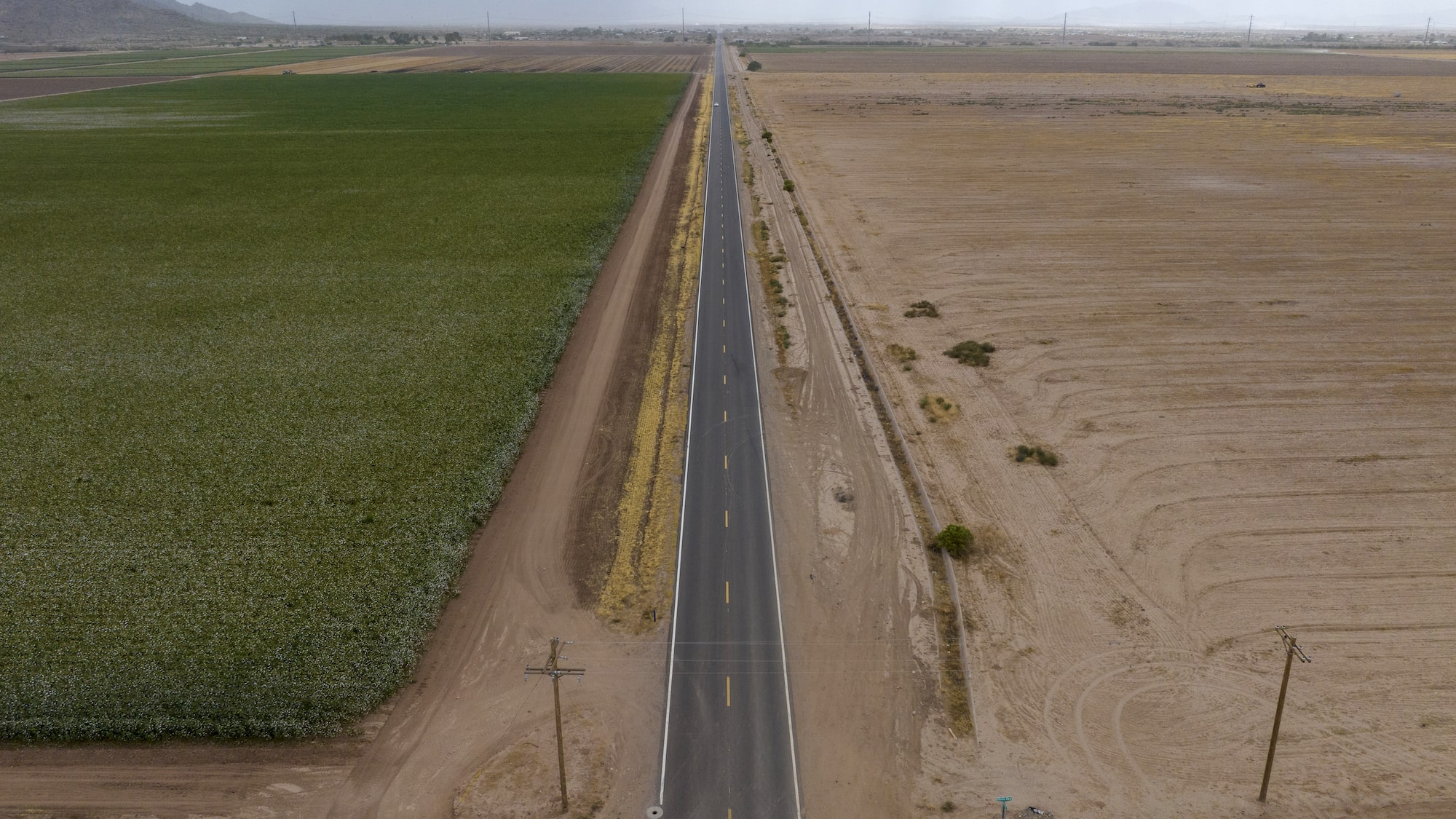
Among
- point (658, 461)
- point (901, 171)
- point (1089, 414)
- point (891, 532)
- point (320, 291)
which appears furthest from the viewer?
point (901, 171)

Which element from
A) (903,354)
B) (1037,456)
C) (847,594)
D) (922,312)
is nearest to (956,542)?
(847,594)

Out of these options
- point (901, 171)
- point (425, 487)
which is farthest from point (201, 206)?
point (901, 171)

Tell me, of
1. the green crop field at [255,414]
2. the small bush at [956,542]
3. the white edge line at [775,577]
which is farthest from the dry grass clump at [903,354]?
the green crop field at [255,414]

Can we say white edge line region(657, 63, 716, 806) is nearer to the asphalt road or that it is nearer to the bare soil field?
the asphalt road

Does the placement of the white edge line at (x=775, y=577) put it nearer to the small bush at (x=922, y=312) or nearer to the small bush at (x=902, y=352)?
the small bush at (x=902, y=352)

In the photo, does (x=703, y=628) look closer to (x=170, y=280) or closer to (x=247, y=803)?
(x=247, y=803)

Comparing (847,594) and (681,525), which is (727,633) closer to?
(847,594)

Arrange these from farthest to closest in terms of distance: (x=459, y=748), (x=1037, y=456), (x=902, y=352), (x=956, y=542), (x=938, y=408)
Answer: (x=902, y=352)
(x=938, y=408)
(x=1037, y=456)
(x=956, y=542)
(x=459, y=748)
